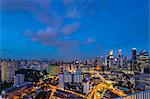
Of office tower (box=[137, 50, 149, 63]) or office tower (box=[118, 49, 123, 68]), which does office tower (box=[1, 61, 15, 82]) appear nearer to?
office tower (box=[118, 49, 123, 68])

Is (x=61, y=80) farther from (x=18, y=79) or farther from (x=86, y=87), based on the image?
(x=18, y=79)

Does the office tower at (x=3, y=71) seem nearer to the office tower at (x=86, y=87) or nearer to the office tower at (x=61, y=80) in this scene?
the office tower at (x=61, y=80)

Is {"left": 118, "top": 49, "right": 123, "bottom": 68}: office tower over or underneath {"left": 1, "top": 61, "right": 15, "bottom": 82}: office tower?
over

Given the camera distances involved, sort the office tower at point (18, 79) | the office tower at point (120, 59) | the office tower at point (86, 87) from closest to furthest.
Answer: the office tower at point (18, 79) < the office tower at point (86, 87) < the office tower at point (120, 59)

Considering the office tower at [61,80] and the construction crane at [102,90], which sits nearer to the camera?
the office tower at [61,80]

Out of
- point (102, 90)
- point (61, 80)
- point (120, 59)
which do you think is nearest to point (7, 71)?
point (61, 80)

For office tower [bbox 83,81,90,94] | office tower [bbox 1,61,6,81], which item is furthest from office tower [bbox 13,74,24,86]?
office tower [bbox 83,81,90,94]

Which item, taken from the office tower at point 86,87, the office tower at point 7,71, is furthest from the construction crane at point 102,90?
the office tower at point 7,71
